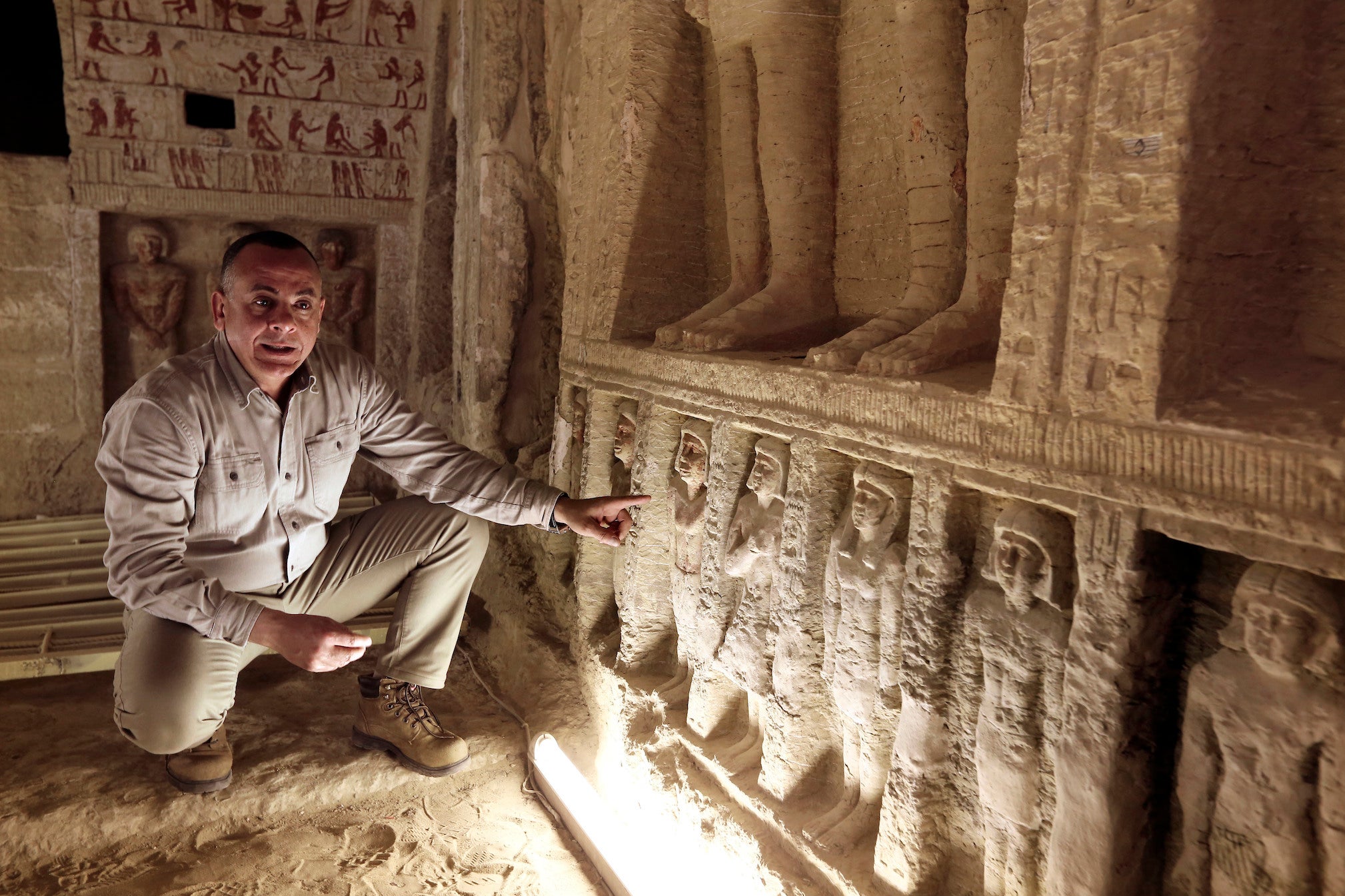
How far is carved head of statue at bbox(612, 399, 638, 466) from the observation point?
11.5 feet

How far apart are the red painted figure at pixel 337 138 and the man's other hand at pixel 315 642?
4188 millimetres

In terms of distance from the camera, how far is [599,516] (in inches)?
121

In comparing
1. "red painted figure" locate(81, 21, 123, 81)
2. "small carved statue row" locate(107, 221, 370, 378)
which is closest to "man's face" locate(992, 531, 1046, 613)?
"small carved statue row" locate(107, 221, 370, 378)

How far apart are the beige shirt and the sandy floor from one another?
71 centimetres

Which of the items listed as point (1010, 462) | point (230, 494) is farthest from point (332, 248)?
point (1010, 462)

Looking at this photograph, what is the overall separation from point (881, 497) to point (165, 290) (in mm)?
5097

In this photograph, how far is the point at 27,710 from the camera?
3.63 meters

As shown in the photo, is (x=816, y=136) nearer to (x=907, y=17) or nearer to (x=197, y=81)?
(x=907, y=17)

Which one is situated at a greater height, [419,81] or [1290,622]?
[419,81]

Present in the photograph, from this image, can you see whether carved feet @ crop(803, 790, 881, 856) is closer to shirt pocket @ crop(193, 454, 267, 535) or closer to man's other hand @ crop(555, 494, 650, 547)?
man's other hand @ crop(555, 494, 650, 547)

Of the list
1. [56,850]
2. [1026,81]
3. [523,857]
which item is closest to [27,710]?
[56,850]

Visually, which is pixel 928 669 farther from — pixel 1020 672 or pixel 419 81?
pixel 419 81

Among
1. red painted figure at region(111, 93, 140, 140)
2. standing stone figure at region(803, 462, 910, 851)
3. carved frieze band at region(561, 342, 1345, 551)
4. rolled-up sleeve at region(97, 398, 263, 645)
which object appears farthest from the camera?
red painted figure at region(111, 93, 140, 140)

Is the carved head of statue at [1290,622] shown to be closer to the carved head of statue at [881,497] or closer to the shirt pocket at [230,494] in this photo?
the carved head of statue at [881,497]
